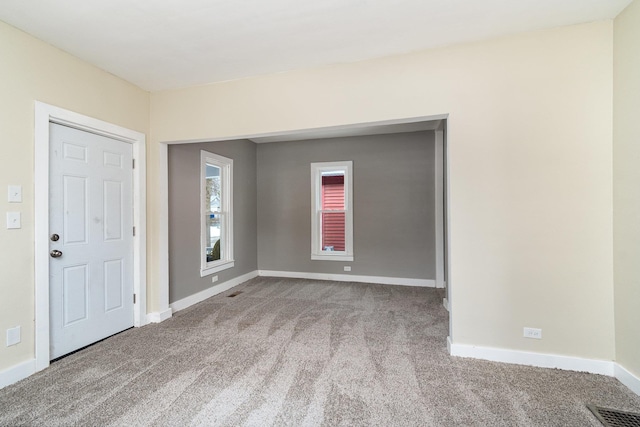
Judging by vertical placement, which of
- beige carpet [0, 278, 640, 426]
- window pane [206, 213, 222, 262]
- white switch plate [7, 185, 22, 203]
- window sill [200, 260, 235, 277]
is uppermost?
white switch plate [7, 185, 22, 203]

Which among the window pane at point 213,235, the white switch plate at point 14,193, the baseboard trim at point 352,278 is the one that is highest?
the white switch plate at point 14,193

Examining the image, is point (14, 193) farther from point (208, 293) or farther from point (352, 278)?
point (352, 278)

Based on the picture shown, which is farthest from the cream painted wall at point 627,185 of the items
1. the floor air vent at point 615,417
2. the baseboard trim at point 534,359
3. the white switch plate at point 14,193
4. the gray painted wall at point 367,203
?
the white switch plate at point 14,193

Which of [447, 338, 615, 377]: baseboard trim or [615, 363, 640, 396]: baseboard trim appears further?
[447, 338, 615, 377]: baseboard trim

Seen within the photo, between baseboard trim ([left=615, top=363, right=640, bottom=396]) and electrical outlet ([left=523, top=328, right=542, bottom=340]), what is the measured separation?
49cm

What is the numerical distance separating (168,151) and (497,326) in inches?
159

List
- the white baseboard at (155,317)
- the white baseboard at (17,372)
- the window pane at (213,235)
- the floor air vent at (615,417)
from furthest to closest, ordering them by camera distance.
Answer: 1. the window pane at (213,235)
2. the white baseboard at (155,317)
3. the white baseboard at (17,372)
4. the floor air vent at (615,417)

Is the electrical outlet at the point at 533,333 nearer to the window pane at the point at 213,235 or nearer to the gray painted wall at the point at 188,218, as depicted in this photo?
the gray painted wall at the point at 188,218

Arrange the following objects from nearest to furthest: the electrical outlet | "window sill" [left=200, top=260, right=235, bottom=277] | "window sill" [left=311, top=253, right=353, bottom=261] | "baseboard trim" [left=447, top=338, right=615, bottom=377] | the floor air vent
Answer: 1. the floor air vent
2. "baseboard trim" [left=447, top=338, right=615, bottom=377]
3. the electrical outlet
4. "window sill" [left=200, top=260, right=235, bottom=277]
5. "window sill" [left=311, top=253, right=353, bottom=261]

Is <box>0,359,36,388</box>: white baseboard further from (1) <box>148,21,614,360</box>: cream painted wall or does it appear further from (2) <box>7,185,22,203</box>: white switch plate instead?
(1) <box>148,21,614,360</box>: cream painted wall

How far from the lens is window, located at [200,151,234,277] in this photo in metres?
4.33

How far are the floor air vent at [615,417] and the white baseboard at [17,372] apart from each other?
13.2 feet

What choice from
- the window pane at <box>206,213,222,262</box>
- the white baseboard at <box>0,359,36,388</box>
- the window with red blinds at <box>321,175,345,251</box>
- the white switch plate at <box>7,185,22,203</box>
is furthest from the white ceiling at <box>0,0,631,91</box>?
the window with red blinds at <box>321,175,345,251</box>

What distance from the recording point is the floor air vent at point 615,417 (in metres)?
1.69
